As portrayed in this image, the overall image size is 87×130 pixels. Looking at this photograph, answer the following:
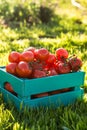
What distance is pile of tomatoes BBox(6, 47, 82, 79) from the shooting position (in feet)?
13.2

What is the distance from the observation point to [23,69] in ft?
13.0

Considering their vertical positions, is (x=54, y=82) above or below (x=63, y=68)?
below

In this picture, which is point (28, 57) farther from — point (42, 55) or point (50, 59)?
point (50, 59)

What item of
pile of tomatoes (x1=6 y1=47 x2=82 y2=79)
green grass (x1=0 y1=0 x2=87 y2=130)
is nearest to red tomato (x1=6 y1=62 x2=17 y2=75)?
pile of tomatoes (x1=6 y1=47 x2=82 y2=79)

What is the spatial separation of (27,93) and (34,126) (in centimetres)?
49

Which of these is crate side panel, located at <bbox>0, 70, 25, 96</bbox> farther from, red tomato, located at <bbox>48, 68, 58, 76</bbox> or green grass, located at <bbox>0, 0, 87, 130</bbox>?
Result: red tomato, located at <bbox>48, 68, 58, 76</bbox>

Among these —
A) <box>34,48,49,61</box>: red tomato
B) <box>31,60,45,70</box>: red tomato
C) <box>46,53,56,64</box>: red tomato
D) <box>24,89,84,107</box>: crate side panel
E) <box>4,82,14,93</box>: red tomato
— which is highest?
<box>34,48,49,61</box>: red tomato

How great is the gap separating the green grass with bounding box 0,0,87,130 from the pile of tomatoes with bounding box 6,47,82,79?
13.7 inches

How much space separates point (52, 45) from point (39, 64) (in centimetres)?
312

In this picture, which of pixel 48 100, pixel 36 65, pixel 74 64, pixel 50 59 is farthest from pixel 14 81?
pixel 74 64

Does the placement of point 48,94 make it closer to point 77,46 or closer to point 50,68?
point 50,68

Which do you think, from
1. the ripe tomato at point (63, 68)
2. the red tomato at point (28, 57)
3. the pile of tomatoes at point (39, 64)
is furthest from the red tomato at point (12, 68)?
the ripe tomato at point (63, 68)

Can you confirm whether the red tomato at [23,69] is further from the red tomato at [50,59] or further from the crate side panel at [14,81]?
the red tomato at [50,59]

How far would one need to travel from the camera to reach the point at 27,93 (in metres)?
3.89
